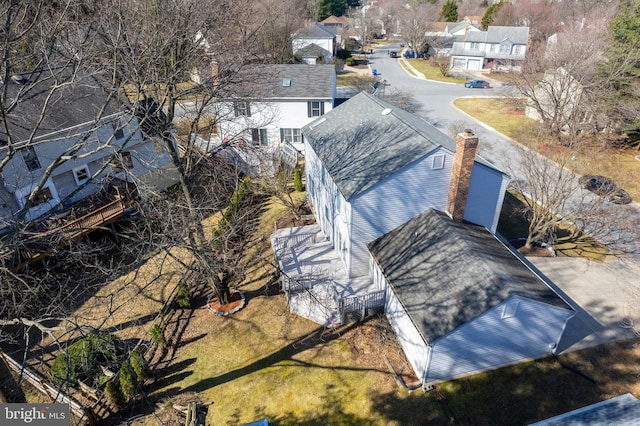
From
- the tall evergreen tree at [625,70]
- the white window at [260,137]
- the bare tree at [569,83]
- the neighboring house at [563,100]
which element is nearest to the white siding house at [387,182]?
the white window at [260,137]

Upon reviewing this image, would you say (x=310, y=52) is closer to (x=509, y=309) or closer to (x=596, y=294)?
(x=596, y=294)

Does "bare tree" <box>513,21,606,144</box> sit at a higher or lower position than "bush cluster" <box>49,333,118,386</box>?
higher

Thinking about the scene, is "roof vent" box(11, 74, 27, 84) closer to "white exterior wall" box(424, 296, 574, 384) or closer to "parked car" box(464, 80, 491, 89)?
"white exterior wall" box(424, 296, 574, 384)

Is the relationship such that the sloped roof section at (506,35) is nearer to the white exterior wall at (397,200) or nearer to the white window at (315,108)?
the white window at (315,108)

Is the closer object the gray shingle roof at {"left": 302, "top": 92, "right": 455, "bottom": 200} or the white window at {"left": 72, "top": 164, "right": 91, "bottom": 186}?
the gray shingle roof at {"left": 302, "top": 92, "right": 455, "bottom": 200}

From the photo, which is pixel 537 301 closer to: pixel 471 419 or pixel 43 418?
pixel 471 419

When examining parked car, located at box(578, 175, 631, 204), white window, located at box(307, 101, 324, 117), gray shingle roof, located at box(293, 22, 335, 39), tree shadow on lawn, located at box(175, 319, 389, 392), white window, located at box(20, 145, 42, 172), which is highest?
gray shingle roof, located at box(293, 22, 335, 39)

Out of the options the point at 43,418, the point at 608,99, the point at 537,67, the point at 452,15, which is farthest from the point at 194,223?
the point at 452,15

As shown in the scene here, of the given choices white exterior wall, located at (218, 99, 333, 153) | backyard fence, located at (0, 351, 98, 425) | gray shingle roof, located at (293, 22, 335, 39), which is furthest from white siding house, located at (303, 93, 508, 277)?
gray shingle roof, located at (293, 22, 335, 39)
